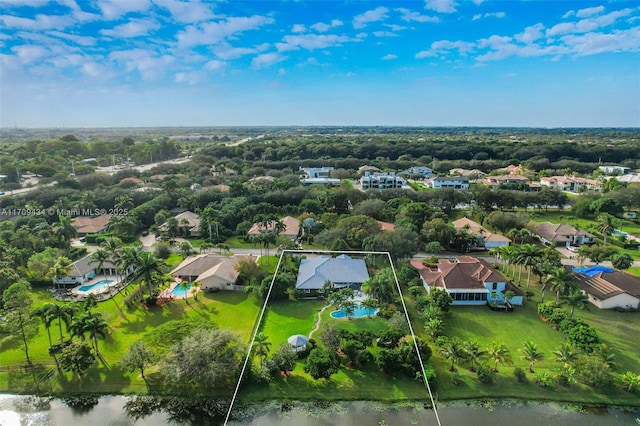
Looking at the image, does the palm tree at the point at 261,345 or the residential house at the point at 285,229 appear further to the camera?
the residential house at the point at 285,229

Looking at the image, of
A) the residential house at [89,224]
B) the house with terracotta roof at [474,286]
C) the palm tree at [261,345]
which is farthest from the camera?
the residential house at [89,224]

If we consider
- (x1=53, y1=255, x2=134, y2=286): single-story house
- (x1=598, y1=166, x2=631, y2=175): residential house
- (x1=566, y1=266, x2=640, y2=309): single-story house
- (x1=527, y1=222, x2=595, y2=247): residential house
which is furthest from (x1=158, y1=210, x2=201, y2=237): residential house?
(x1=598, y1=166, x2=631, y2=175): residential house

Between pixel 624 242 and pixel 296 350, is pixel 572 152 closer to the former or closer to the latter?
pixel 624 242

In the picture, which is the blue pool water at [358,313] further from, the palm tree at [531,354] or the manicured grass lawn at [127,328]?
the palm tree at [531,354]

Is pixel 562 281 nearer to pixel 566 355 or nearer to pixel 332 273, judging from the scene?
pixel 566 355

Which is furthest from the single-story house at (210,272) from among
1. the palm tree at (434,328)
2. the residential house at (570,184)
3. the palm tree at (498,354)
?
the residential house at (570,184)

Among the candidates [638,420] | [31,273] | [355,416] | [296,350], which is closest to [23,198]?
[31,273]
